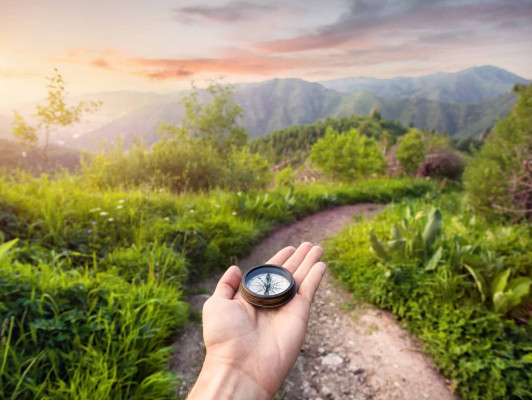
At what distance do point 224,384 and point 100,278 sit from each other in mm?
2140

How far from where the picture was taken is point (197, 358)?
2.52m

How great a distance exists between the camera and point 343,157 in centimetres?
1246

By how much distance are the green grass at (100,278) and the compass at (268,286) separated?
3.33ft

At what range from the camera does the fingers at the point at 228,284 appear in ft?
5.79

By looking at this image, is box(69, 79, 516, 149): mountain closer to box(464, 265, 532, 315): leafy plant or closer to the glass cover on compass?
the glass cover on compass

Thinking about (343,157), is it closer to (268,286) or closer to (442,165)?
(268,286)

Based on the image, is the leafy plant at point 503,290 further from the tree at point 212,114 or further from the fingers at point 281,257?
the tree at point 212,114

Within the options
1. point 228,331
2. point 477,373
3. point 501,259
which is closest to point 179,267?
point 228,331

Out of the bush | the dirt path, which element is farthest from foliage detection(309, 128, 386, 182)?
the bush

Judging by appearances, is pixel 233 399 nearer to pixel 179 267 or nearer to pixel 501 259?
pixel 179 267

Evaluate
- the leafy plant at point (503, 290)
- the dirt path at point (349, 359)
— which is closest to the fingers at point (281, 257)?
the dirt path at point (349, 359)

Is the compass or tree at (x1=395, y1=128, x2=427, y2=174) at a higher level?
the compass

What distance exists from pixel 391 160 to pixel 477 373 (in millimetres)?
19420

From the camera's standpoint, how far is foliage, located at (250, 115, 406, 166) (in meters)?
49.8
